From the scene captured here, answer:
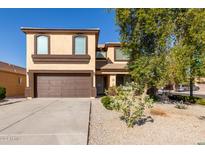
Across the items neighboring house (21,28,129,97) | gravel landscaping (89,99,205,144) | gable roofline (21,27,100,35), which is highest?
gable roofline (21,27,100,35)

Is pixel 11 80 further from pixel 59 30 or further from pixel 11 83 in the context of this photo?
pixel 59 30

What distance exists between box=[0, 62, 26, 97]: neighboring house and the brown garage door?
466 cm

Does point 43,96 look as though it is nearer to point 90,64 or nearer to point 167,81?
point 90,64

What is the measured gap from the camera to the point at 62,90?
68.5 ft

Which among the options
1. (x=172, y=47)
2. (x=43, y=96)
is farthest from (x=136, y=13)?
(x=43, y=96)

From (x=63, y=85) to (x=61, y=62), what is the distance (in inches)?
89.6

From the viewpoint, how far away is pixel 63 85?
68.7 ft

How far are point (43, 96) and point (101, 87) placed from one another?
786 cm

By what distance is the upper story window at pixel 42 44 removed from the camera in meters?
20.4

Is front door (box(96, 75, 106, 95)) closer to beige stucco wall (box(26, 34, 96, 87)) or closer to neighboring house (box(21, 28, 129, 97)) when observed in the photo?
neighboring house (box(21, 28, 129, 97))

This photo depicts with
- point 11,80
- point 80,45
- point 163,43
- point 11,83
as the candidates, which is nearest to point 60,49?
point 80,45

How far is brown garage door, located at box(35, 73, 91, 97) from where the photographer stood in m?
20.8

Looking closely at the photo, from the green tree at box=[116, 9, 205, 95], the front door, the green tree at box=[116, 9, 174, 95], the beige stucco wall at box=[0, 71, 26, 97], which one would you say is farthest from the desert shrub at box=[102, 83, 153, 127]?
the beige stucco wall at box=[0, 71, 26, 97]

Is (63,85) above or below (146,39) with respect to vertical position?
below
